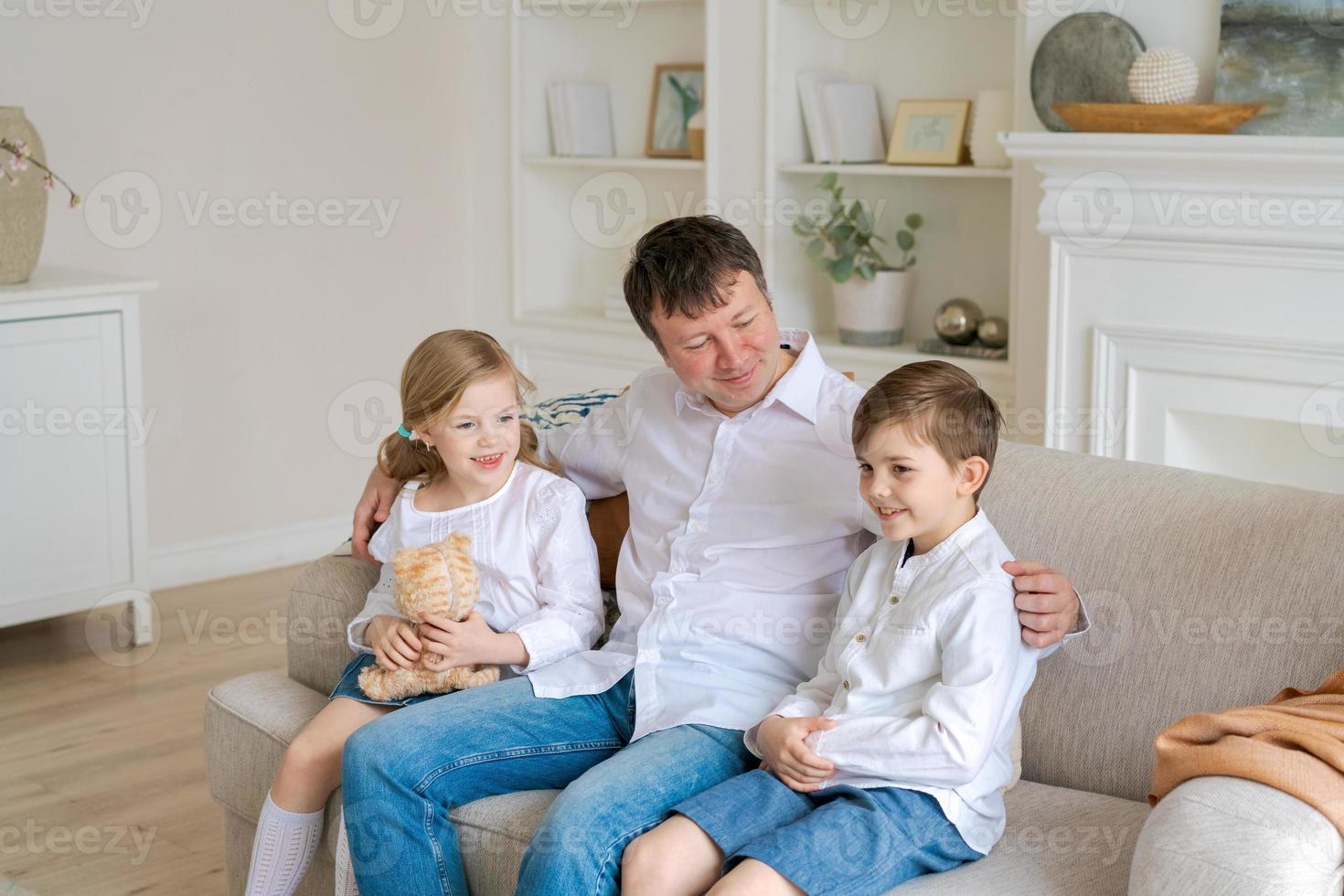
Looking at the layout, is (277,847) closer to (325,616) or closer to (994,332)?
(325,616)

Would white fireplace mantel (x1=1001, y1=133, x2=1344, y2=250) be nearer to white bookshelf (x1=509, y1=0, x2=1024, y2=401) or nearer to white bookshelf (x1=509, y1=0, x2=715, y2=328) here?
white bookshelf (x1=509, y1=0, x2=1024, y2=401)

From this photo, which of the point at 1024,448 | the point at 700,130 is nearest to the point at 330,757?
the point at 1024,448

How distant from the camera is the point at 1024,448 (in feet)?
6.89

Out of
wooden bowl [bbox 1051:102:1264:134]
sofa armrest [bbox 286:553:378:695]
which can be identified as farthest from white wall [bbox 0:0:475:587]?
wooden bowl [bbox 1051:102:1264:134]

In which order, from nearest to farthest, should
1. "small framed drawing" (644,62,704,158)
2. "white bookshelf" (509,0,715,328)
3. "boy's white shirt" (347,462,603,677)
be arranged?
"boy's white shirt" (347,462,603,677)
"small framed drawing" (644,62,704,158)
"white bookshelf" (509,0,715,328)

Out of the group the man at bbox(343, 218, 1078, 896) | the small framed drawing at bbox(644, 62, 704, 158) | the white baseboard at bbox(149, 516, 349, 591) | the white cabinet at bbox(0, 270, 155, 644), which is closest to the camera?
the man at bbox(343, 218, 1078, 896)

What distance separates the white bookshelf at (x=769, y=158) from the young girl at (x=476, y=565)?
1.88 meters

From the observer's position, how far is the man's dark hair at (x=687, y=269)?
1.89 meters

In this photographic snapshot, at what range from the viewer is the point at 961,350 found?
12.6 feet

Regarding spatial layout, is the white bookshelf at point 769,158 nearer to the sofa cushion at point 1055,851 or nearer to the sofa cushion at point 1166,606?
the sofa cushion at point 1166,606

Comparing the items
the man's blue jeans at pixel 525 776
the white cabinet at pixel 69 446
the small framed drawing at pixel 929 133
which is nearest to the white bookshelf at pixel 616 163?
the small framed drawing at pixel 929 133

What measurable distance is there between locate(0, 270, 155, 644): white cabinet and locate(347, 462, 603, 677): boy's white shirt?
1.70 m

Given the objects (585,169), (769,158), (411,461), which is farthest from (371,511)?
(585,169)

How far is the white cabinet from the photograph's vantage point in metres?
3.44
